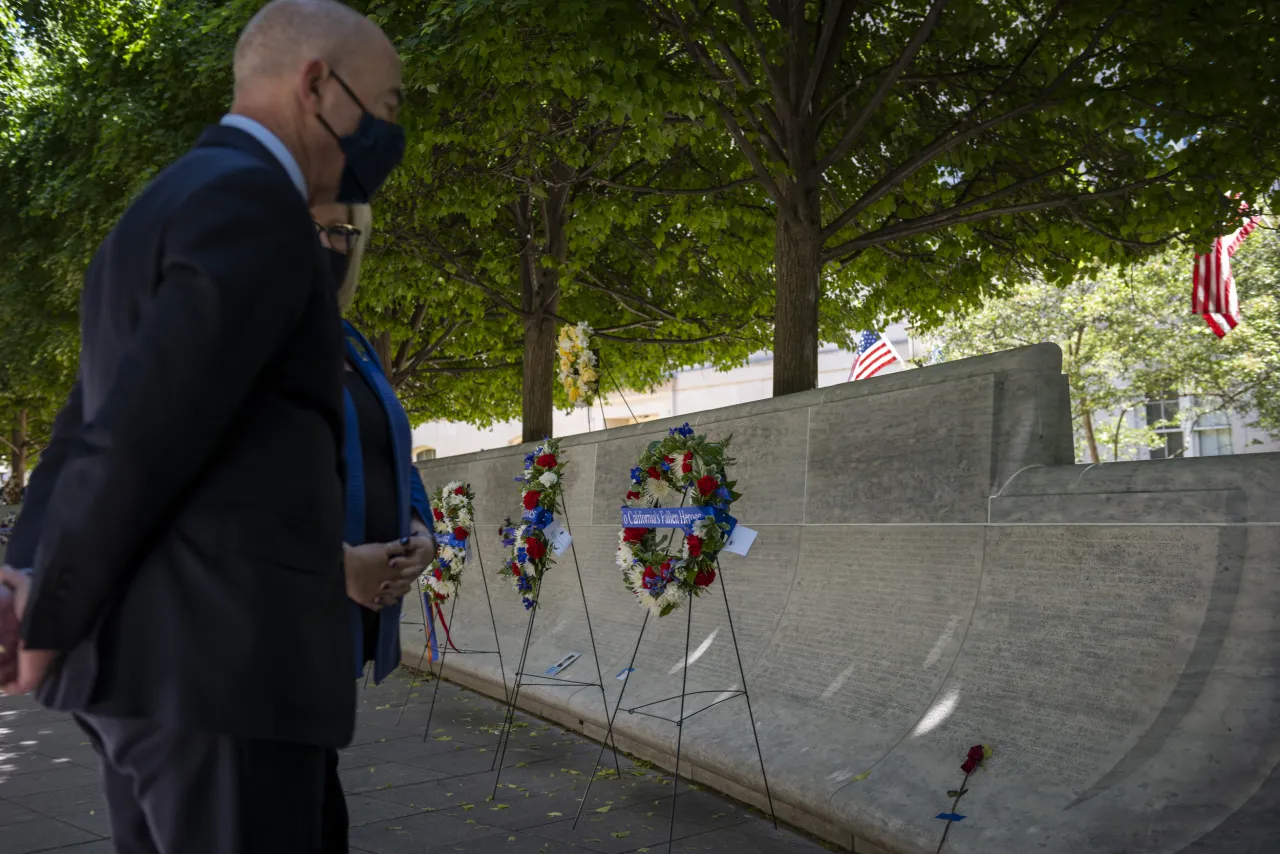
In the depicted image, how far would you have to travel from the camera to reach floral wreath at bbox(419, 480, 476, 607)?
10016 mm

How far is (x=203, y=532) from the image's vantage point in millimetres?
1801

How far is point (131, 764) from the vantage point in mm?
1871

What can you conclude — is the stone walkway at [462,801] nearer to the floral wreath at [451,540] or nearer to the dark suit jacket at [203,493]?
the floral wreath at [451,540]

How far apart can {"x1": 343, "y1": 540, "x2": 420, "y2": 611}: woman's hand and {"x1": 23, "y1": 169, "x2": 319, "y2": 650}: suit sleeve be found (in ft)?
1.64

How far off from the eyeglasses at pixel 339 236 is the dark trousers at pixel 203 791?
1.03 m

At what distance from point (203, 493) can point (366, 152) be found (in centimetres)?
76

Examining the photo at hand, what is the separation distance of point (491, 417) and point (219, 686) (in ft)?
92.0

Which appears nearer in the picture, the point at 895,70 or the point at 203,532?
the point at 203,532

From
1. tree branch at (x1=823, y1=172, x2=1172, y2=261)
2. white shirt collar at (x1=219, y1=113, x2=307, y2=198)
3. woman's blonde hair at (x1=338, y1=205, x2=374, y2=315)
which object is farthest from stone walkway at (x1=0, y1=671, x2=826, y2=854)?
tree branch at (x1=823, y1=172, x2=1172, y2=261)

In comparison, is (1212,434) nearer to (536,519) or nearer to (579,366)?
(579,366)

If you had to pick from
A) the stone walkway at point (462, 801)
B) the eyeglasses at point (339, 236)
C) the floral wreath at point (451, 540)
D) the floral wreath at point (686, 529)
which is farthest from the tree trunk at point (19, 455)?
the eyeglasses at point (339, 236)

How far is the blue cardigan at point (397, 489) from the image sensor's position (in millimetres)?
2309

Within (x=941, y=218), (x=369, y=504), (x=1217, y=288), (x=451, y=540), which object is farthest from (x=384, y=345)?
(x=369, y=504)

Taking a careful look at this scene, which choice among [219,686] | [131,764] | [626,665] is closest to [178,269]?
[219,686]
